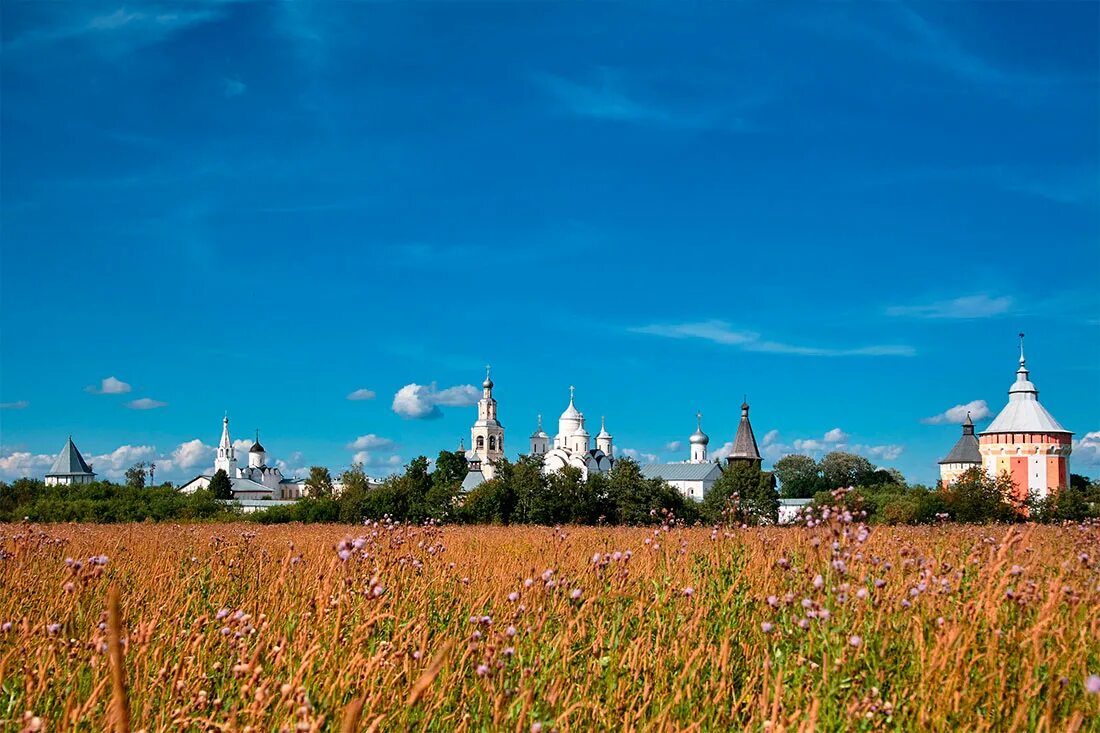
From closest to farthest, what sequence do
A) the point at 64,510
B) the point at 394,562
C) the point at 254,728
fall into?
the point at 254,728 → the point at 394,562 → the point at 64,510

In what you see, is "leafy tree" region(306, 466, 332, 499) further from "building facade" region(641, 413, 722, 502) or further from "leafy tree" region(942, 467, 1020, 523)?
"leafy tree" region(942, 467, 1020, 523)

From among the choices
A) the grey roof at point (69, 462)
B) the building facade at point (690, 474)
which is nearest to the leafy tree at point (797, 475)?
the building facade at point (690, 474)

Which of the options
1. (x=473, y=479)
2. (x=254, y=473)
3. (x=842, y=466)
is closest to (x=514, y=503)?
(x=473, y=479)

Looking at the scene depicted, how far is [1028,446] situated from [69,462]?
12113 cm

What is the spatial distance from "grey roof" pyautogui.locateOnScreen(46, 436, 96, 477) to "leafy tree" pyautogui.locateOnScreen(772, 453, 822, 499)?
104m

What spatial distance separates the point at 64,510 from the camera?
37719mm

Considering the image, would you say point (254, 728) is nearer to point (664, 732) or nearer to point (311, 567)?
point (664, 732)

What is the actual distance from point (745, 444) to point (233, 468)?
314 feet

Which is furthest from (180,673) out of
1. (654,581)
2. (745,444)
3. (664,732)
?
(745,444)

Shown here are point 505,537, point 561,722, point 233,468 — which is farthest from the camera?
point 233,468

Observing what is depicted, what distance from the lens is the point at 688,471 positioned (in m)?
111

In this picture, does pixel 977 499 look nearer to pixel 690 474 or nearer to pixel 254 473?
pixel 690 474

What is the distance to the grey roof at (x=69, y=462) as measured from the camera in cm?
12619

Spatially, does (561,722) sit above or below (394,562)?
below
